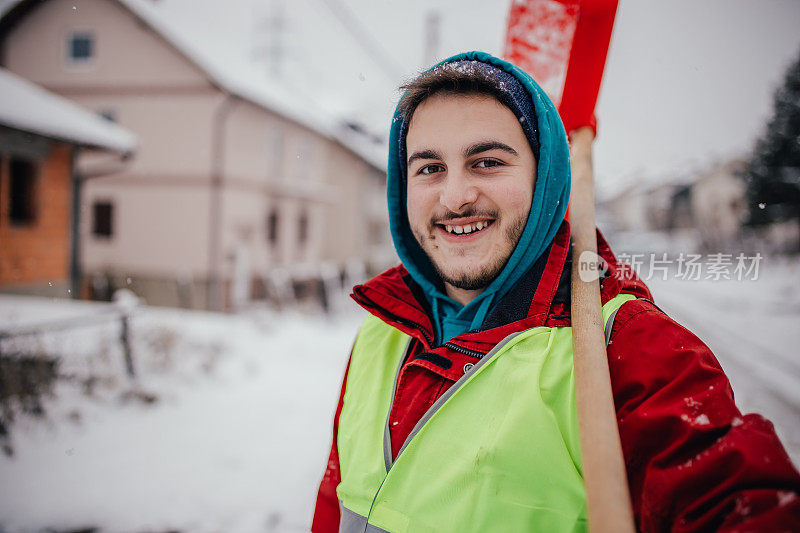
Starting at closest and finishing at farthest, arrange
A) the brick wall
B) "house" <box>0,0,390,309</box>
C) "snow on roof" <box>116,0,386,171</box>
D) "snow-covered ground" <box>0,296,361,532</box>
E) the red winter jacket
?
the red winter jacket < "snow-covered ground" <box>0,296,361,532</box> < the brick wall < "house" <box>0,0,390,309</box> < "snow on roof" <box>116,0,386,171</box>

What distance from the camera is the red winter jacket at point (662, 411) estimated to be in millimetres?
644

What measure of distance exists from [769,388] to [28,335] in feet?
26.1

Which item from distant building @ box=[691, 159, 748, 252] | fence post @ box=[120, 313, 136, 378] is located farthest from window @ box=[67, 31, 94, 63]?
distant building @ box=[691, 159, 748, 252]

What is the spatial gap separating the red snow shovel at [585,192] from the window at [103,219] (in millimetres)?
13717

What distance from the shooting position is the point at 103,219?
1241cm

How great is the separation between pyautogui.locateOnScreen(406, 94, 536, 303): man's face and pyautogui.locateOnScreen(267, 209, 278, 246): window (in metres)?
14.3

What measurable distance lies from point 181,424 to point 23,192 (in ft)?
17.2

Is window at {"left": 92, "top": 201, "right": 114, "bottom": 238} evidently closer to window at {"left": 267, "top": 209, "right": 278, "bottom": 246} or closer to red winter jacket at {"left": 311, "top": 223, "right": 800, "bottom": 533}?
window at {"left": 267, "top": 209, "right": 278, "bottom": 246}

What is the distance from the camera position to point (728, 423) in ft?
2.31

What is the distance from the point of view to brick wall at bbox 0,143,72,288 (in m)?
5.91

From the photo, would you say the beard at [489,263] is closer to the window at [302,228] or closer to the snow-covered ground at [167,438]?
the snow-covered ground at [167,438]

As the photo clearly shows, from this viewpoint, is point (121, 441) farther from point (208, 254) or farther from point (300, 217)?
point (300, 217)

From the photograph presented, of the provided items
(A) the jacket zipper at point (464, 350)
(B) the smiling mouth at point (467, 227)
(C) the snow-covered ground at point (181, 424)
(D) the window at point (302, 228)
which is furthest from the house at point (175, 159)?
(A) the jacket zipper at point (464, 350)

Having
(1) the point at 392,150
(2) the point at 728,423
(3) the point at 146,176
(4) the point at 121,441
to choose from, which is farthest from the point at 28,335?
(3) the point at 146,176
